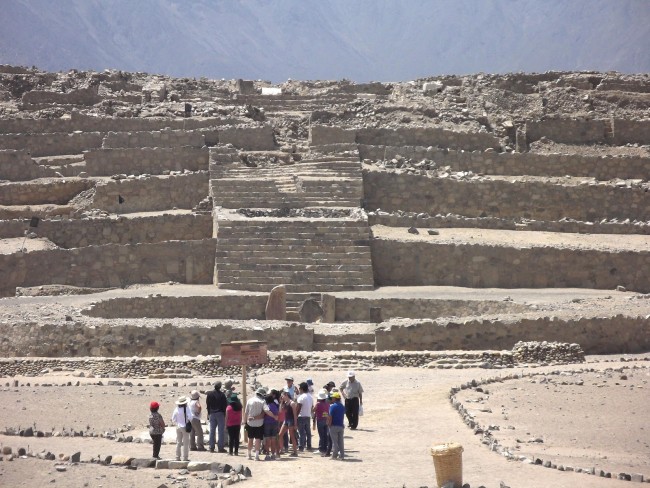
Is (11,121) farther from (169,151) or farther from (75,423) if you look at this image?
(75,423)

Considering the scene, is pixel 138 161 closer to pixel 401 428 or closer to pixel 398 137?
pixel 398 137

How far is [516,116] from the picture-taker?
175ft

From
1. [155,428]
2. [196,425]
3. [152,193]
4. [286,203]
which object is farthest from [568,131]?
[155,428]

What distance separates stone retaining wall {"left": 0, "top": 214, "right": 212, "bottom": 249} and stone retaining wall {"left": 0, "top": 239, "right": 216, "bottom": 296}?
1.43 metres

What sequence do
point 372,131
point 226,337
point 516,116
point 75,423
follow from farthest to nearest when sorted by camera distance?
point 516,116 → point 372,131 → point 226,337 → point 75,423

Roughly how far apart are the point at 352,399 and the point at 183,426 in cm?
398

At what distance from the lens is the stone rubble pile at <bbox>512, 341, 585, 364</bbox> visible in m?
32.0

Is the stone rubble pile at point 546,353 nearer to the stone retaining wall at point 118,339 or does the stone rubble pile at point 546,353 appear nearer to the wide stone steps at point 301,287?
the stone retaining wall at point 118,339

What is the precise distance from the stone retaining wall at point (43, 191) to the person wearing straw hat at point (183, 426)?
2411cm

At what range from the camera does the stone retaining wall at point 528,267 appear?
131 ft

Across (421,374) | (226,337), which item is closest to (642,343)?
(421,374)

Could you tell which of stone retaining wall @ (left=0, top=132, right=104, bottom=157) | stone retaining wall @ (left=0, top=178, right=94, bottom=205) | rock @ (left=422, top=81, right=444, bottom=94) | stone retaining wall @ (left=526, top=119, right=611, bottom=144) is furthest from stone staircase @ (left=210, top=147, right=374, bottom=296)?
rock @ (left=422, top=81, right=444, bottom=94)

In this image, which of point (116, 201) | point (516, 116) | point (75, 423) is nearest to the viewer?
point (75, 423)

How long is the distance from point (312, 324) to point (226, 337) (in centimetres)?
271
